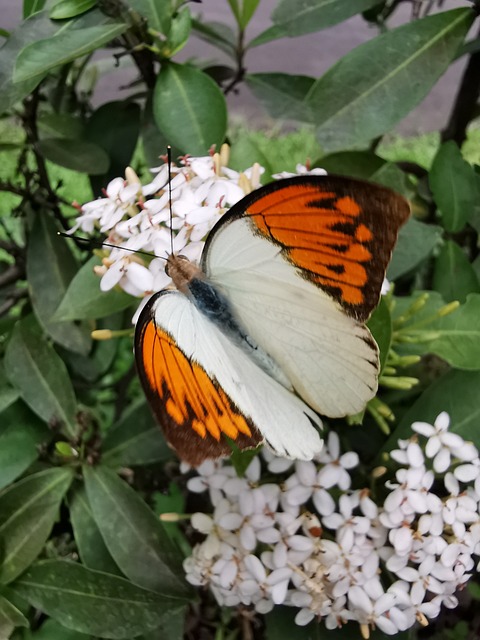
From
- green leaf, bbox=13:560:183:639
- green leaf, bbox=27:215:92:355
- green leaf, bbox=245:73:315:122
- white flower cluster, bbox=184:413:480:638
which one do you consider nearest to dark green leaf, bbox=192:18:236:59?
green leaf, bbox=245:73:315:122

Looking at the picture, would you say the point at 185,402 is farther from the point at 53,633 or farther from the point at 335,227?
the point at 53,633

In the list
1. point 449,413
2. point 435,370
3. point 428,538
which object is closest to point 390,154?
point 435,370

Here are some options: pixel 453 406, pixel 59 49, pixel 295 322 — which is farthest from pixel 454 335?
pixel 59 49

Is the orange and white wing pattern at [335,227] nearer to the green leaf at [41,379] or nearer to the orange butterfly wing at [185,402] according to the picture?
the orange butterfly wing at [185,402]

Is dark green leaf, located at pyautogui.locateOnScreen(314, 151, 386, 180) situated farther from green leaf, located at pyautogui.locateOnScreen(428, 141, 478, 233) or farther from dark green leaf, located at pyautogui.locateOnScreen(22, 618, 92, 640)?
dark green leaf, located at pyautogui.locateOnScreen(22, 618, 92, 640)

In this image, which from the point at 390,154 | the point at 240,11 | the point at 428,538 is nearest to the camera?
the point at 428,538

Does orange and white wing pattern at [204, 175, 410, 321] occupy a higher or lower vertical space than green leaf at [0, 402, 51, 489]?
higher

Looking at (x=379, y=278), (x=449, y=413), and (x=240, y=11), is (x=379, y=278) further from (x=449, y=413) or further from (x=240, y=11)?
(x=240, y=11)
